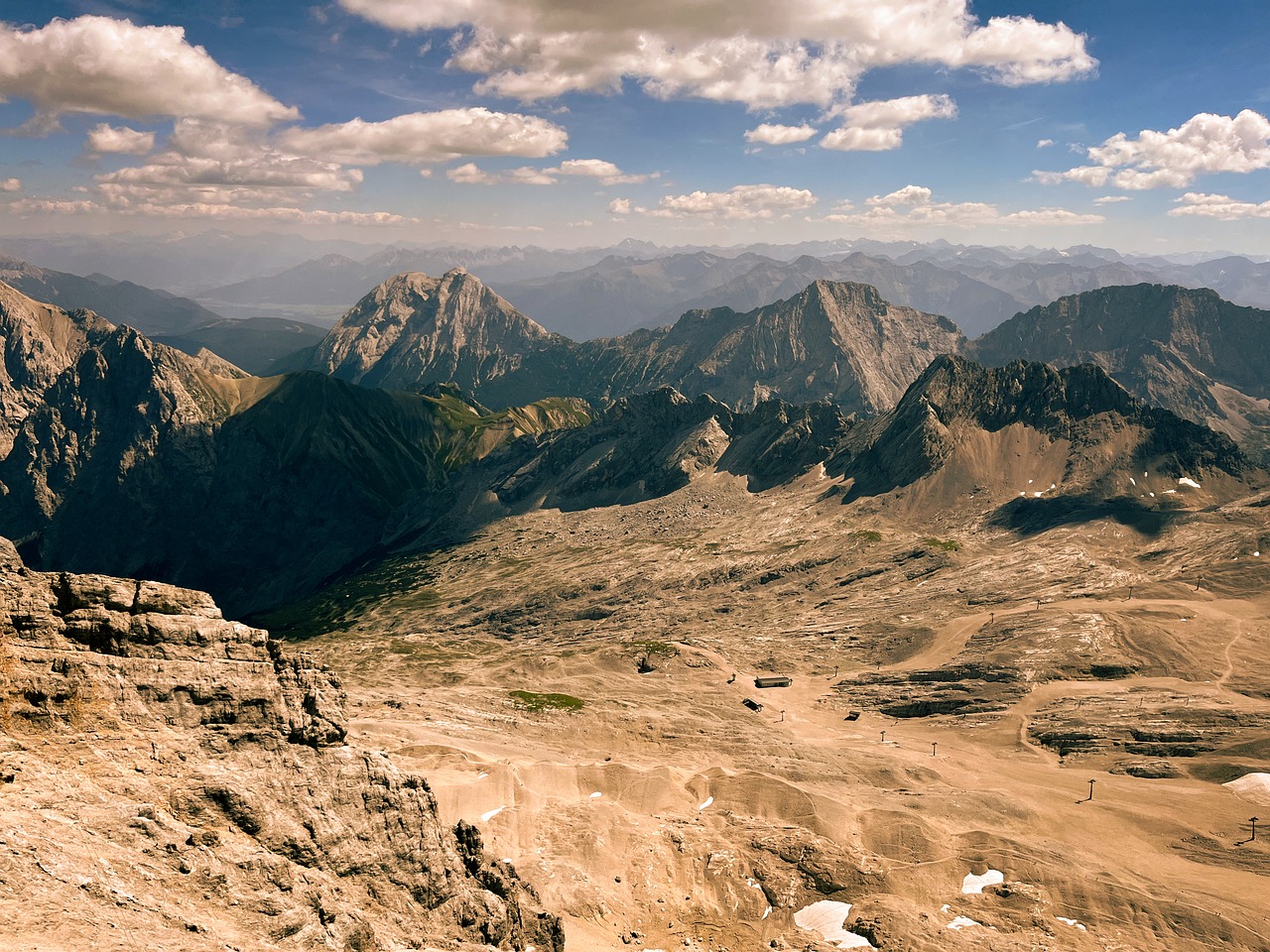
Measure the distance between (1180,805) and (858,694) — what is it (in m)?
74.2

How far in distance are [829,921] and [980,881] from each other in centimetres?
2481

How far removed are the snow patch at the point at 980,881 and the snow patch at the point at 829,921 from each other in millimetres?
18194

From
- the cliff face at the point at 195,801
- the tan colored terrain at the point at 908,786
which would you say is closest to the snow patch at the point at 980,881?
the tan colored terrain at the point at 908,786

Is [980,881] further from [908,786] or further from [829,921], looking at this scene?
[908,786]

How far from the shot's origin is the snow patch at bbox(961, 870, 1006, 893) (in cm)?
9469

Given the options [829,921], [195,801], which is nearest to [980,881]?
[829,921]

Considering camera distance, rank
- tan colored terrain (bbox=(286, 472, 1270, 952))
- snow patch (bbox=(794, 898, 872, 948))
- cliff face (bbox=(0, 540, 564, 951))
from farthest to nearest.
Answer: tan colored terrain (bbox=(286, 472, 1270, 952)) < snow patch (bbox=(794, 898, 872, 948)) < cliff face (bbox=(0, 540, 564, 951))

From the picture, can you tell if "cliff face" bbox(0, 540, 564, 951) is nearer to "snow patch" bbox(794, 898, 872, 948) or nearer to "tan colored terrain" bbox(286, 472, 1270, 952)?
"tan colored terrain" bbox(286, 472, 1270, 952)

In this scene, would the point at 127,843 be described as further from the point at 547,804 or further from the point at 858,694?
the point at 858,694

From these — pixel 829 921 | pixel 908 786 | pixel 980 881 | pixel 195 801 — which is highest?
pixel 195 801

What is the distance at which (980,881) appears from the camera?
3787 inches

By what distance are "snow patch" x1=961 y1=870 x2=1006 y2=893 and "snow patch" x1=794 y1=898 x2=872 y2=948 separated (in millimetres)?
18194

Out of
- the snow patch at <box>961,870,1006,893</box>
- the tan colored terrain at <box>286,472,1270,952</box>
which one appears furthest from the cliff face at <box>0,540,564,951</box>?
the snow patch at <box>961,870,1006,893</box>

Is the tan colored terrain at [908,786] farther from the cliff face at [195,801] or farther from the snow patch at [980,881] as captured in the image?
the cliff face at [195,801]
